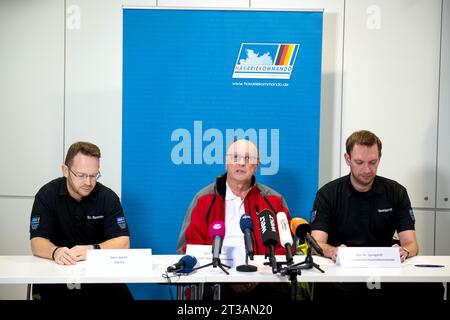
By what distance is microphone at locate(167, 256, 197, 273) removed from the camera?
9.08ft

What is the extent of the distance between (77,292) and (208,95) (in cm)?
186

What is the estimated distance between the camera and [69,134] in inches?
186

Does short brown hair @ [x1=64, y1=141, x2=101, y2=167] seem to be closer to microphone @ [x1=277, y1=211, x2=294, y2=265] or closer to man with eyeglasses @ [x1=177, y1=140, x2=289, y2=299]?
man with eyeglasses @ [x1=177, y1=140, x2=289, y2=299]

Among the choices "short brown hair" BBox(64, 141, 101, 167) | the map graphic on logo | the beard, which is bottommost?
the beard

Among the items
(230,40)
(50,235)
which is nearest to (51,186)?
(50,235)

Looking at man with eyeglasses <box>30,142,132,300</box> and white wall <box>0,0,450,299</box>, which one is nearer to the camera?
man with eyeglasses <box>30,142,132,300</box>

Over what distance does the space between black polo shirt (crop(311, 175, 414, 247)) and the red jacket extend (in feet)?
0.95

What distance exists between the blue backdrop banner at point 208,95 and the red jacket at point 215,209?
58 cm

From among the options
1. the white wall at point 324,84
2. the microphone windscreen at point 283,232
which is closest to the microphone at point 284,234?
the microphone windscreen at point 283,232

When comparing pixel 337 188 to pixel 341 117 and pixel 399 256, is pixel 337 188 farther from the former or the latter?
pixel 341 117

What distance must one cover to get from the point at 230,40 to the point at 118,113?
1245mm

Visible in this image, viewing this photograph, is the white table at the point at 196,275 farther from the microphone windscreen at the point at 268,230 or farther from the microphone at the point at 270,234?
the microphone windscreen at the point at 268,230

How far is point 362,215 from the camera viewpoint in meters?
3.62

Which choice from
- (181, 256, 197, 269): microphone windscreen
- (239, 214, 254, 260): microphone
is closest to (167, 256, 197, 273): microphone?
(181, 256, 197, 269): microphone windscreen
